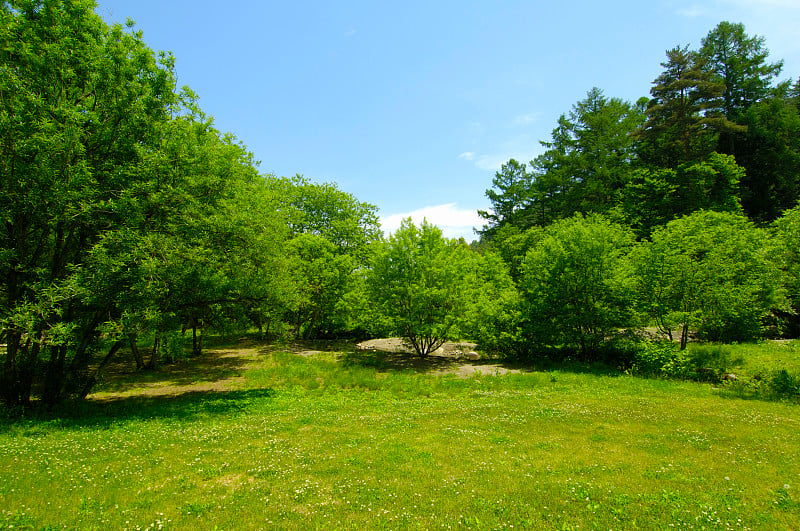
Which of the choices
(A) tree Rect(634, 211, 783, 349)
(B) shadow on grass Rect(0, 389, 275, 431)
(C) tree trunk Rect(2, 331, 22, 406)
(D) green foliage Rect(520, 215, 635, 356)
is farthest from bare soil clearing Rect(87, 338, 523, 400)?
(A) tree Rect(634, 211, 783, 349)

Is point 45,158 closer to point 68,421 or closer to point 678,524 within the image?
point 68,421

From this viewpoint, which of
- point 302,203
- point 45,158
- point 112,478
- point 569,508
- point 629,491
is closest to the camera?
point 569,508

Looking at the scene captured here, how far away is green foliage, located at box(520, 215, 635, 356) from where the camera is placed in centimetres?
2269

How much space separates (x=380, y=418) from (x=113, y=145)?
13835mm

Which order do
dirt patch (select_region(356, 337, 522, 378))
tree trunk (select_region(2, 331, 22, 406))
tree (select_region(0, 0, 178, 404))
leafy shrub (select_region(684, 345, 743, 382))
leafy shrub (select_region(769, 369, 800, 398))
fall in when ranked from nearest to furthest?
tree (select_region(0, 0, 178, 404)) → tree trunk (select_region(2, 331, 22, 406)) → leafy shrub (select_region(769, 369, 800, 398)) → leafy shrub (select_region(684, 345, 743, 382)) → dirt patch (select_region(356, 337, 522, 378))

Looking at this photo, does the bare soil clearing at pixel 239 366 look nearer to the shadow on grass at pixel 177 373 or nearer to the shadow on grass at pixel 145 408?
the shadow on grass at pixel 177 373

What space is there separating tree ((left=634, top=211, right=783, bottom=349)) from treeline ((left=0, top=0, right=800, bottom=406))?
124mm

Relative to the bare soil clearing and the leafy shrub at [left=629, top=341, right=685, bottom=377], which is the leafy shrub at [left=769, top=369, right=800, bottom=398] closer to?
the leafy shrub at [left=629, top=341, right=685, bottom=377]

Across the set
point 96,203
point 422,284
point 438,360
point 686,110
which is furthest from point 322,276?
point 686,110

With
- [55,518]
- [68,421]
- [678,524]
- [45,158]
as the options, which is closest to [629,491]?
[678,524]

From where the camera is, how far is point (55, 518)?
558 cm

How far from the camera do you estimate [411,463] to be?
7844 millimetres

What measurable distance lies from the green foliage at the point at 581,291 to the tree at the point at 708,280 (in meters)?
1.56

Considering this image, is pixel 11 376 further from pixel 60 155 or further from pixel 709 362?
pixel 709 362
